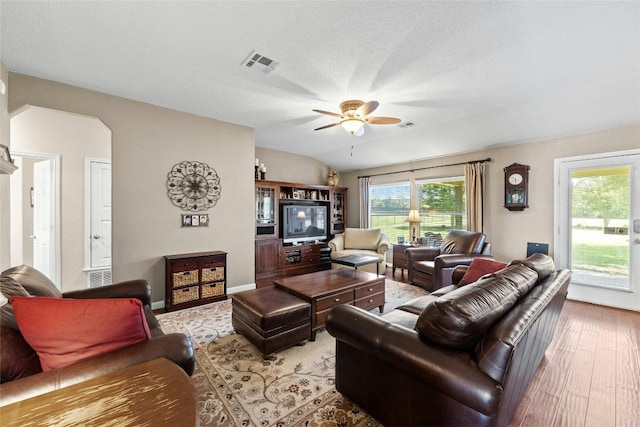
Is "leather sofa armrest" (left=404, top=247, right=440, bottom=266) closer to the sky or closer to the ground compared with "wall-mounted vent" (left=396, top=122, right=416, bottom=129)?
closer to the ground

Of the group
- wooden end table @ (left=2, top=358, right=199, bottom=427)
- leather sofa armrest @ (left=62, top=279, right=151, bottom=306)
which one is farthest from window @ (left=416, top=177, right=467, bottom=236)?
wooden end table @ (left=2, top=358, right=199, bottom=427)

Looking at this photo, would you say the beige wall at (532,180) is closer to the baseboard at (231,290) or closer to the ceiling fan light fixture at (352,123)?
the ceiling fan light fixture at (352,123)

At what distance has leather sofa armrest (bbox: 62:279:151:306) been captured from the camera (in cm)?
215

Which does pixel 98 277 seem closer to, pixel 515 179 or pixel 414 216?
pixel 414 216

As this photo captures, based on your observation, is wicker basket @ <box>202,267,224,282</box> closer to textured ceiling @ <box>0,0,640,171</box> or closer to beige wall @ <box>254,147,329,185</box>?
textured ceiling @ <box>0,0,640,171</box>

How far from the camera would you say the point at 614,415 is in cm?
167

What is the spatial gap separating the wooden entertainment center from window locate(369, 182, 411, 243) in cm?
111

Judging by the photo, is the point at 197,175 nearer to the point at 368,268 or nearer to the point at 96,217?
the point at 96,217

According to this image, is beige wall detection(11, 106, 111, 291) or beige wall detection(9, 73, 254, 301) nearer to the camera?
beige wall detection(9, 73, 254, 301)

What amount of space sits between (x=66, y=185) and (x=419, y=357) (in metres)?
5.07

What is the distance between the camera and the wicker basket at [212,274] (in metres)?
3.56

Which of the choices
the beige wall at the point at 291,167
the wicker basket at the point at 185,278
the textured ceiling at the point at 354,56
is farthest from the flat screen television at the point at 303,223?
the textured ceiling at the point at 354,56

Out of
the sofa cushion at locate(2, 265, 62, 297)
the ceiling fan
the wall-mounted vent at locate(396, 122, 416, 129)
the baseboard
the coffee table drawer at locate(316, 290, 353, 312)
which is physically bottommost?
the baseboard

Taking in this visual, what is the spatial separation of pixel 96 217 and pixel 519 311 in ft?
17.5
